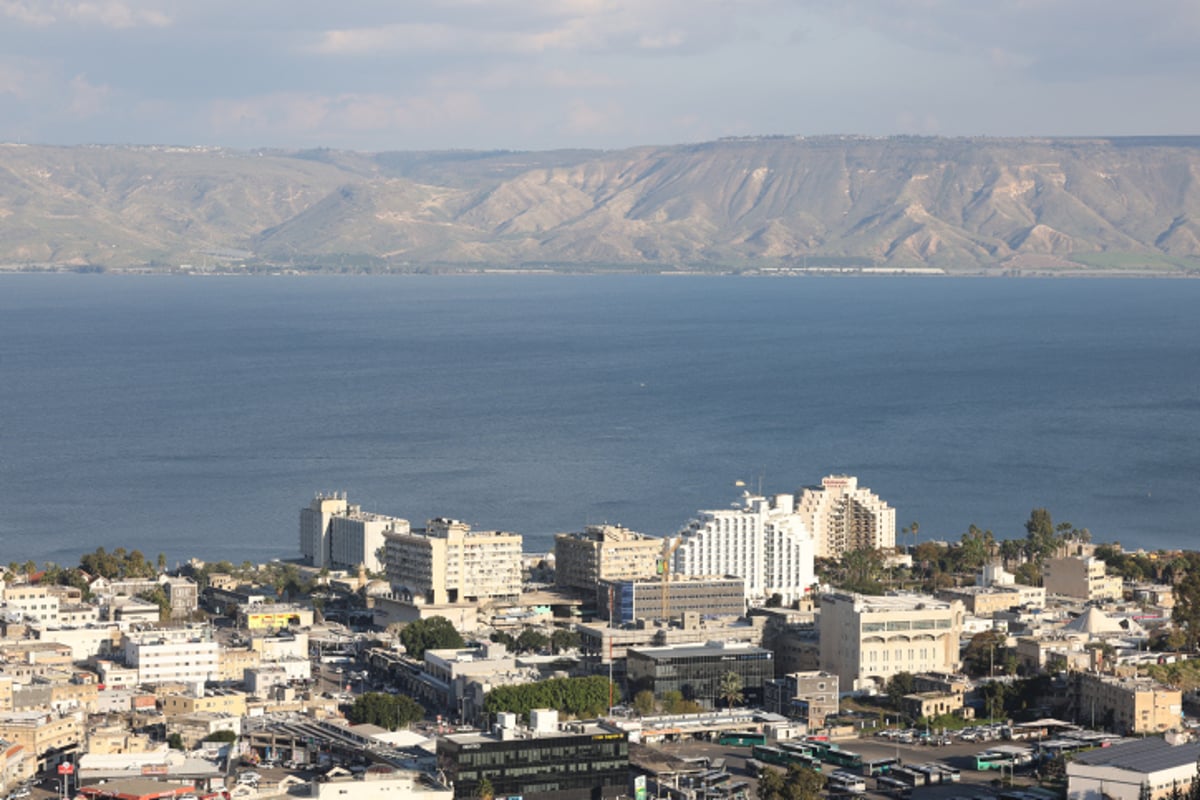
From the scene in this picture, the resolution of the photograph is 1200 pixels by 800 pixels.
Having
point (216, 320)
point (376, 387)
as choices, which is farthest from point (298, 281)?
point (376, 387)

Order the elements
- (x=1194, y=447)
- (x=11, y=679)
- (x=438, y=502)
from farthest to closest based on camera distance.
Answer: (x=1194, y=447), (x=438, y=502), (x=11, y=679)

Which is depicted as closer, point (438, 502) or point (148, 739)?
point (148, 739)

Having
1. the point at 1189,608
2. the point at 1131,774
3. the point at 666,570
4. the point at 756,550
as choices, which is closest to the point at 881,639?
the point at 1189,608

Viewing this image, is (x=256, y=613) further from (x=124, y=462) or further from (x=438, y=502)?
(x=124, y=462)

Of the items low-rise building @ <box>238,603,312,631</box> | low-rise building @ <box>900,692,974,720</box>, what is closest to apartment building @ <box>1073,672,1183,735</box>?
low-rise building @ <box>900,692,974,720</box>

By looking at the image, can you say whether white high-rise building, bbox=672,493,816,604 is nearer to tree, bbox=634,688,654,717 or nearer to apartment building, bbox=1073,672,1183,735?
tree, bbox=634,688,654,717

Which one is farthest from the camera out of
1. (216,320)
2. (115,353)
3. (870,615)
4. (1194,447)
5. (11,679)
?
(216,320)

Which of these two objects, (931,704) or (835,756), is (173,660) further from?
(931,704)
